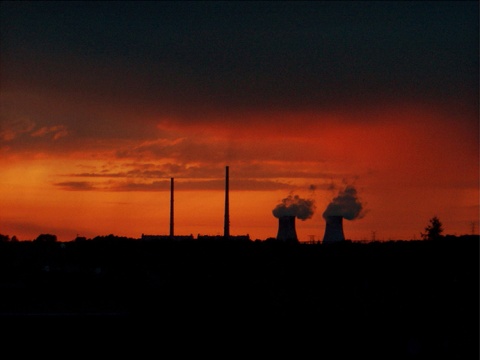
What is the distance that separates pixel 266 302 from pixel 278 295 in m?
0.65

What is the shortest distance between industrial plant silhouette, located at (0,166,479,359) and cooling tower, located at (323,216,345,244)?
80.6 ft

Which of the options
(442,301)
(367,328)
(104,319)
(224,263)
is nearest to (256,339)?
(367,328)

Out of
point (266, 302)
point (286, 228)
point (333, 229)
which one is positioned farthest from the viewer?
point (286, 228)

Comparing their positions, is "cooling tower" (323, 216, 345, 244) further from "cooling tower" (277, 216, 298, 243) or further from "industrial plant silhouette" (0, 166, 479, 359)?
"industrial plant silhouette" (0, 166, 479, 359)

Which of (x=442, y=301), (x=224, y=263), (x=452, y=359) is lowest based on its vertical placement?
(x=452, y=359)

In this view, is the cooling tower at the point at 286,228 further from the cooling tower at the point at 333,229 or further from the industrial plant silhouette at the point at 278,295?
the industrial plant silhouette at the point at 278,295

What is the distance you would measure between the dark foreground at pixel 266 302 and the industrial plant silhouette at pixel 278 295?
4 centimetres

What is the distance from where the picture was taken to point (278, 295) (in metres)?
19.3

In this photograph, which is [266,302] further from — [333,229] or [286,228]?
[286,228]

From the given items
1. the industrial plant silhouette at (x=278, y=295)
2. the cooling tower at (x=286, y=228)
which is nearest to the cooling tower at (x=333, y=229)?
the cooling tower at (x=286, y=228)

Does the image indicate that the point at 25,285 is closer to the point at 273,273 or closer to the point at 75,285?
the point at 75,285

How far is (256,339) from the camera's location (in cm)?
1412

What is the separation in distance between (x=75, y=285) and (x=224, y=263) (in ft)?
17.0

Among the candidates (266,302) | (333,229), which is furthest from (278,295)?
(333,229)
